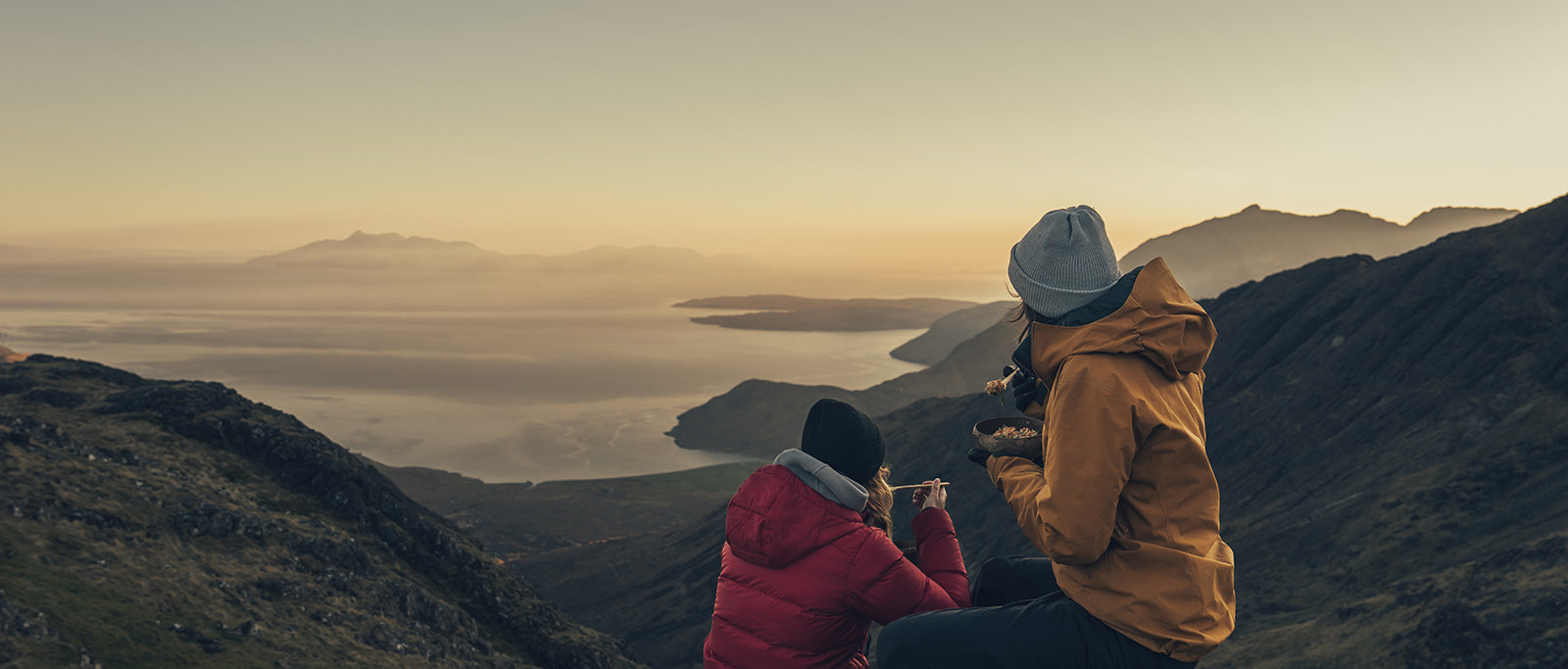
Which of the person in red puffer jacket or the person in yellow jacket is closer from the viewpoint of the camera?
the person in yellow jacket

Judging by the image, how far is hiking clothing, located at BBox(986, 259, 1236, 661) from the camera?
333 centimetres

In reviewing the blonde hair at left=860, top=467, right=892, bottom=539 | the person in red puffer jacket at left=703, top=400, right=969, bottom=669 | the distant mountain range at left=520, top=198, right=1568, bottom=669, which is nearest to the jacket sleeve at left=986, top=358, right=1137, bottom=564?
the person in red puffer jacket at left=703, top=400, right=969, bottom=669

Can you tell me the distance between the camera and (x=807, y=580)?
4086 mm

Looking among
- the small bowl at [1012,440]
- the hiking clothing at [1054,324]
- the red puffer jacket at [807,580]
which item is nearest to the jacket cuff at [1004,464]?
the small bowl at [1012,440]

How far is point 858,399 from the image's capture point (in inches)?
7470

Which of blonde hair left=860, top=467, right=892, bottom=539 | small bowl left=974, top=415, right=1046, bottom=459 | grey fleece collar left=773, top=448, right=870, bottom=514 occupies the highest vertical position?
small bowl left=974, top=415, right=1046, bottom=459

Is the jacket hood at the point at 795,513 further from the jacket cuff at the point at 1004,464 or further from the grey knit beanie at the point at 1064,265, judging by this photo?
the grey knit beanie at the point at 1064,265

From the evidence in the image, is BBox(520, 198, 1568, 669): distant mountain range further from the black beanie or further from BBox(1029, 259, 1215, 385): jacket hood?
BBox(1029, 259, 1215, 385): jacket hood

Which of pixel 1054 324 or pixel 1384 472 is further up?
pixel 1054 324

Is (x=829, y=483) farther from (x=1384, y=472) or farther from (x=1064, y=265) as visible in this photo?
(x=1384, y=472)

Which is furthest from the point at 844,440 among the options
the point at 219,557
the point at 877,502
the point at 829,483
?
the point at 219,557

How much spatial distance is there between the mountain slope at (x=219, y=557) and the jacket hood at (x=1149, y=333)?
1443 centimetres

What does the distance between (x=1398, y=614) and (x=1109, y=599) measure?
27148 mm

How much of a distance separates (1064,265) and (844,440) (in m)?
1.37
